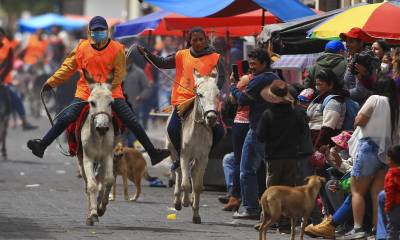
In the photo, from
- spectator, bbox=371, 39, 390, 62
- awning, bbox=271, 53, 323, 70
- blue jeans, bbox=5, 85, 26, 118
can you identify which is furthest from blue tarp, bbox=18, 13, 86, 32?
spectator, bbox=371, 39, 390, 62

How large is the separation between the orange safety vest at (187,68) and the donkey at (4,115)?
1150 centimetres

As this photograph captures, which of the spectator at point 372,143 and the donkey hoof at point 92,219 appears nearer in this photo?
the spectator at point 372,143

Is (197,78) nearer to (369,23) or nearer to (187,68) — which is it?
(187,68)

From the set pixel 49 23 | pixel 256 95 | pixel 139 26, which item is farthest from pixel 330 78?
pixel 49 23

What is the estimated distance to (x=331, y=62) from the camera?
16953 millimetres

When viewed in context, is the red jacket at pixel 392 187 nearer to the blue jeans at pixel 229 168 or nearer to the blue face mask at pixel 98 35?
the blue face mask at pixel 98 35

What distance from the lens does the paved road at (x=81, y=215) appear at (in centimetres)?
1525

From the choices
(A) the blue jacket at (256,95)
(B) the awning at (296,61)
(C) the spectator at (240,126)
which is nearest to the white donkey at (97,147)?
(A) the blue jacket at (256,95)

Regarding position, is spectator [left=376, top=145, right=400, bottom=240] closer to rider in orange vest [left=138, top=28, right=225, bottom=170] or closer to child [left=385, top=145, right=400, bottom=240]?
child [left=385, top=145, right=400, bottom=240]

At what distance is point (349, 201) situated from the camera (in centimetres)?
1488

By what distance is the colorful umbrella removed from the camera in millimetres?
15539

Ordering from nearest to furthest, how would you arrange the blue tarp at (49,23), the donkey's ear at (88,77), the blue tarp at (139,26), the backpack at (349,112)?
1. the backpack at (349,112)
2. the donkey's ear at (88,77)
3. the blue tarp at (139,26)
4. the blue tarp at (49,23)

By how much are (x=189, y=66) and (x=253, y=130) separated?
1186 millimetres

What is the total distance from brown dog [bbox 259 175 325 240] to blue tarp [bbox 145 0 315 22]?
5470mm
